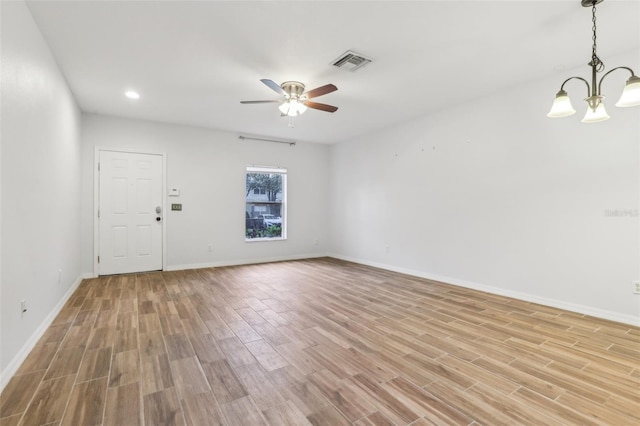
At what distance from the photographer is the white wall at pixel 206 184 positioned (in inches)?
194

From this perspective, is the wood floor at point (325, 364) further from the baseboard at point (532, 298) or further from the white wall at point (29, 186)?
the white wall at point (29, 186)

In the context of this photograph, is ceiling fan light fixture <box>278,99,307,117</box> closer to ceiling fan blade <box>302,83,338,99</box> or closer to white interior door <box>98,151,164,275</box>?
ceiling fan blade <box>302,83,338,99</box>

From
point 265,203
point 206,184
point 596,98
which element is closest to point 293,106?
point 596,98

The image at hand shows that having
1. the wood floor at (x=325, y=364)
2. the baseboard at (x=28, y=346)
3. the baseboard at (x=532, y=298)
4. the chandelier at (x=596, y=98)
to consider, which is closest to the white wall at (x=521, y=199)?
the baseboard at (x=532, y=298)

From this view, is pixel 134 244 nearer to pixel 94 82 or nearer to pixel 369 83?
pixel 94 82

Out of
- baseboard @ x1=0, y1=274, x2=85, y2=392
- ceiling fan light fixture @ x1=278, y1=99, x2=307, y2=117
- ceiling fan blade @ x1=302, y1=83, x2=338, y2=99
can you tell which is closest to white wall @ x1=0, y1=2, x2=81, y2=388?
baseboard @ x1=0, y1=274, x2=85, y2=392

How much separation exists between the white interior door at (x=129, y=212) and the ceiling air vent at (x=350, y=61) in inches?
152

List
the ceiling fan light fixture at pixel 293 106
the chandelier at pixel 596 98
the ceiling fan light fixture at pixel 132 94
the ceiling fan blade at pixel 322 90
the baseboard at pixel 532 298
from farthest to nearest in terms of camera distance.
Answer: the ceiling fan light fixture at pixel 132 94 < the ceiling fan light fixture at pixel 293 106 < the ceiling fan blade at pixel 322 90 < the baseboard at pixel 532 298 < the chandelier at pixel 596 98

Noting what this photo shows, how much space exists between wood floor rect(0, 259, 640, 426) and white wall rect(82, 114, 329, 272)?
77.3 inches

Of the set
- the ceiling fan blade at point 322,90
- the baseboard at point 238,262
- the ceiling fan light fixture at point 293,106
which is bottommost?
the baseboard at point 238,262

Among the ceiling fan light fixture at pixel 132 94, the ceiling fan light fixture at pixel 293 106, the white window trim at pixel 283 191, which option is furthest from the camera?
the white window trim at pixel 283 191

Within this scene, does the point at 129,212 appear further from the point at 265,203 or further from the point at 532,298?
the point at 532,298

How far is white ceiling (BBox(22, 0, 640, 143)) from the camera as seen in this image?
2.35 m

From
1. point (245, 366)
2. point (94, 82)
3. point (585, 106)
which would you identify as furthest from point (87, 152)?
point (585, 106)
